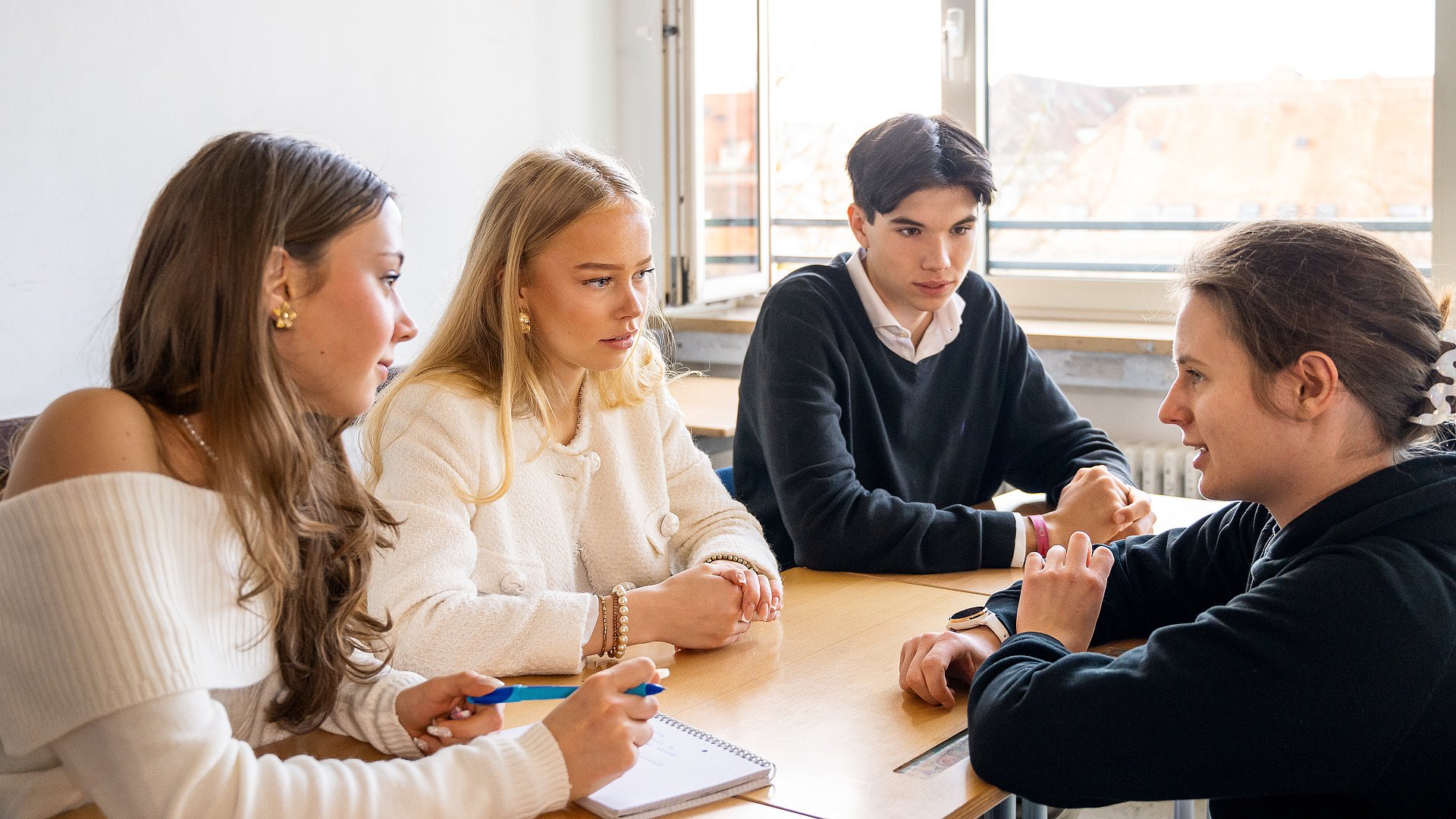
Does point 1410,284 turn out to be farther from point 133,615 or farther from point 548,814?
point 133,615

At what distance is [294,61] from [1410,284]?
249cm

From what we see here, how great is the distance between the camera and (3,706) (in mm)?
868

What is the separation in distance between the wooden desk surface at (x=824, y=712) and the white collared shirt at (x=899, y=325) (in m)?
0.57

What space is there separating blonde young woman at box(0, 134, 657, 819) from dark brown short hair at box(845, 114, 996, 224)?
3.41 feet

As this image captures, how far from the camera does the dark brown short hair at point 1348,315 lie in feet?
3.44

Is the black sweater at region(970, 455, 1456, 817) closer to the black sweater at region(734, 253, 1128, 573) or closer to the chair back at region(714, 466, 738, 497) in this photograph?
the black sweater at region(734, 253, 1128, 573)

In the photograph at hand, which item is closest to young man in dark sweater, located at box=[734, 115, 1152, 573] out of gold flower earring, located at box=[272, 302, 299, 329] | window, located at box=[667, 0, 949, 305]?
gold flower earring, located at box=[272, 302, 299, 329]

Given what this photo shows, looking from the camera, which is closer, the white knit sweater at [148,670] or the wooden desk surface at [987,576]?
the white knit sweater at [148,670]

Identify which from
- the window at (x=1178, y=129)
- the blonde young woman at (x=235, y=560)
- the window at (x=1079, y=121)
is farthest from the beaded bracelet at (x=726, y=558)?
the window at (x=1079, y=121)

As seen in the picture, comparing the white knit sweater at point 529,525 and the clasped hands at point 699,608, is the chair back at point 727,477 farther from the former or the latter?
the clasped hands at point 699,608

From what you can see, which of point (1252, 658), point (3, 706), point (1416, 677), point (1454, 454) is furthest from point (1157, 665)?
point (3, 706)

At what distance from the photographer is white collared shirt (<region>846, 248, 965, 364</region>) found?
2.03 meters

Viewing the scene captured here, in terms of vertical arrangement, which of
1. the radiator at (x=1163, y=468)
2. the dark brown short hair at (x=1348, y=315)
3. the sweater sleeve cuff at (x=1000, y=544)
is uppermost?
the dark brown short hair at (x=1348, y=315)

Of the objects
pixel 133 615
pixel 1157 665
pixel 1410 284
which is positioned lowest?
pixel 1157 665
